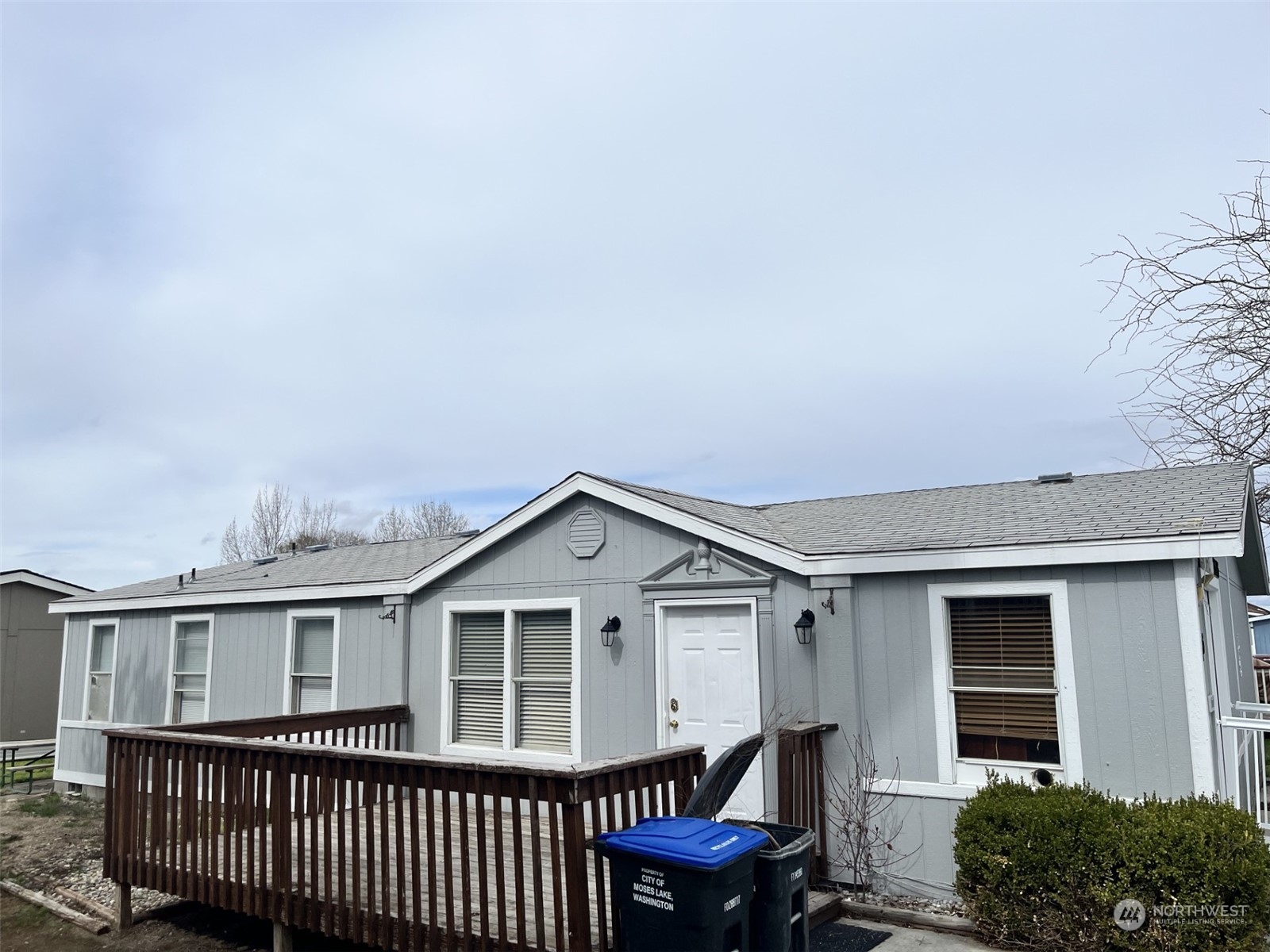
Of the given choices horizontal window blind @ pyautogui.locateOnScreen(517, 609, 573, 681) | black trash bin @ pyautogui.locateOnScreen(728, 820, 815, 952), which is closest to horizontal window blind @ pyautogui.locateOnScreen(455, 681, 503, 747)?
horizontal window blind @ pyautogui.locateOnScreen(517, 609, 573, 681)

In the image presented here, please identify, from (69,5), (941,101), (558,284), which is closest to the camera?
(69,5)

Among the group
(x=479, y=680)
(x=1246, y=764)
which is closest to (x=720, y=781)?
(x=1246, y=764)

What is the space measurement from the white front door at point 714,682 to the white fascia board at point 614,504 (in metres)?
0.53

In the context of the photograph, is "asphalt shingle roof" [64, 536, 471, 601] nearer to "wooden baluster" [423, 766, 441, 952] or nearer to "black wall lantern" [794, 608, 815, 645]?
"black wall lantern" [794, 608, 815, 645]

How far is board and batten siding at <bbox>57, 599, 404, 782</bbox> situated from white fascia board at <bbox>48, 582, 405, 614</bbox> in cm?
12

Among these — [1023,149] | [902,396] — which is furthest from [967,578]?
[902,396]

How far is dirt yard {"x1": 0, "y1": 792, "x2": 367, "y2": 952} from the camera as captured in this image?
6.05 meters

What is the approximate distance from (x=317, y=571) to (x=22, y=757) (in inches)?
376

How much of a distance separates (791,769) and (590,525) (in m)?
3.17

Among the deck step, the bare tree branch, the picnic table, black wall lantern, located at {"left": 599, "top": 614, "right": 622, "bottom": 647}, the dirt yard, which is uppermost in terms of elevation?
the bare tree branch

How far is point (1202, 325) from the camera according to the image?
5555 millimetres

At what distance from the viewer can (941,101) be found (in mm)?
7668

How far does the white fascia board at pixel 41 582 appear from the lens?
59.0 feet

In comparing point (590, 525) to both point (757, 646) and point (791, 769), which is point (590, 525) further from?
point (791, 769)
